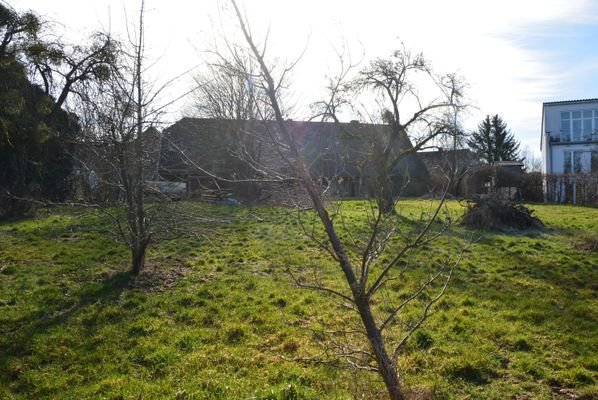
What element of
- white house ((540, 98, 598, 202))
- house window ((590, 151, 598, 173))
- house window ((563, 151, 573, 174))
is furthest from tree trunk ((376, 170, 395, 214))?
house window ((563, 151, 573, 174))

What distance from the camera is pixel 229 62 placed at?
11.0 ft

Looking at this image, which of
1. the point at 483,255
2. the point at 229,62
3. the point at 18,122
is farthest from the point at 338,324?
the point at 18,122

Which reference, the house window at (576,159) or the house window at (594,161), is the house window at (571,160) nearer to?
the house window at (576,159)

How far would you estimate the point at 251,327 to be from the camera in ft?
21.3

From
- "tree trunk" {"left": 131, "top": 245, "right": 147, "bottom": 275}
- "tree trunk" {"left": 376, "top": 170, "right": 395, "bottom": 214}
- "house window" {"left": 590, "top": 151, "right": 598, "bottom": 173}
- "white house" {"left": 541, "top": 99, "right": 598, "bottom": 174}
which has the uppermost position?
"white house" {"left": 541, "top": 99, "right": 598, "bottom": 174}

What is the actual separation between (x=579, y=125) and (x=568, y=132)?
33.3 inches

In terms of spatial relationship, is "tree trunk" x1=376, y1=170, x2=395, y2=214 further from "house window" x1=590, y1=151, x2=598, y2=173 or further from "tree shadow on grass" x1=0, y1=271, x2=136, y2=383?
"house window" x1=590, y1=151, x2=598, y2=173

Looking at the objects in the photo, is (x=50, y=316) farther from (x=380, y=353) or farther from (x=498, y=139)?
(x=498, y=139)

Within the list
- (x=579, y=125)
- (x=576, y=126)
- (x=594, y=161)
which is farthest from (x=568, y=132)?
(x=594, y=161)

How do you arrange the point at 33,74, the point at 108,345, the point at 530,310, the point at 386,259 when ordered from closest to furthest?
1. the point at 108,345
2. the point at 530,310
3. the point at 386,259
4. the point at 33,74

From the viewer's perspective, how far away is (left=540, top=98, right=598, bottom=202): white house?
34.6 m

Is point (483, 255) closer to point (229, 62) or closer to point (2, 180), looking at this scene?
point (229, 62)

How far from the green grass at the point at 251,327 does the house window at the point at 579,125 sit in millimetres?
27638

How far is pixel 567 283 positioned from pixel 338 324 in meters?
4.67
